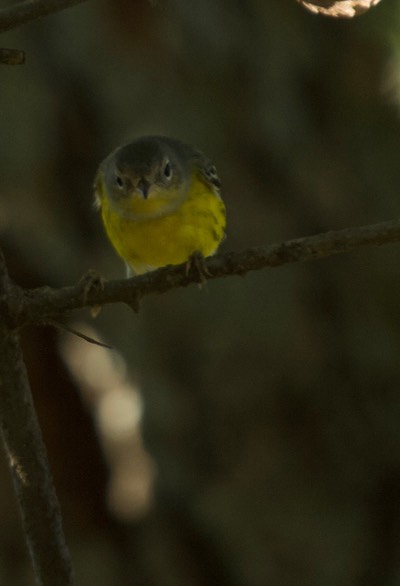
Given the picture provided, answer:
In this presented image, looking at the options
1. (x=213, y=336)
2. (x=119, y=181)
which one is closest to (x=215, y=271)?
(x=119, y=181)

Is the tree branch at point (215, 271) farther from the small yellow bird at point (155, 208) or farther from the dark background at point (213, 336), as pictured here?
the dark background at point (213, 336)

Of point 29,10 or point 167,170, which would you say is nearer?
point 29,10

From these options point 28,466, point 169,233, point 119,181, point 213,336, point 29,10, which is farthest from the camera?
point 213,336

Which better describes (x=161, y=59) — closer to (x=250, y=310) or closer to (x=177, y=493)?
(x=250, y=310)

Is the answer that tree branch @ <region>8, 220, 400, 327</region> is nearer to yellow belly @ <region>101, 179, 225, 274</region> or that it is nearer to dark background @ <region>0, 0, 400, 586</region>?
yellow belly @ <region>101, 179, 225, 274</region>

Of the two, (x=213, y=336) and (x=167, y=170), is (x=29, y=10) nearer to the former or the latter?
(x=167, y=170)

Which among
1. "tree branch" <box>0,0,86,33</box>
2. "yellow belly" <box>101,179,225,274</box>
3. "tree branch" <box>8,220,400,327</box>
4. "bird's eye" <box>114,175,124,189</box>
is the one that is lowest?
"tree branch" <box>8,220,400,327</box>

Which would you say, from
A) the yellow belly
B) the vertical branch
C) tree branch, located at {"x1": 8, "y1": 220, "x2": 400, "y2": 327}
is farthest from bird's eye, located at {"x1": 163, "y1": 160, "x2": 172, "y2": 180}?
the vertical branch
